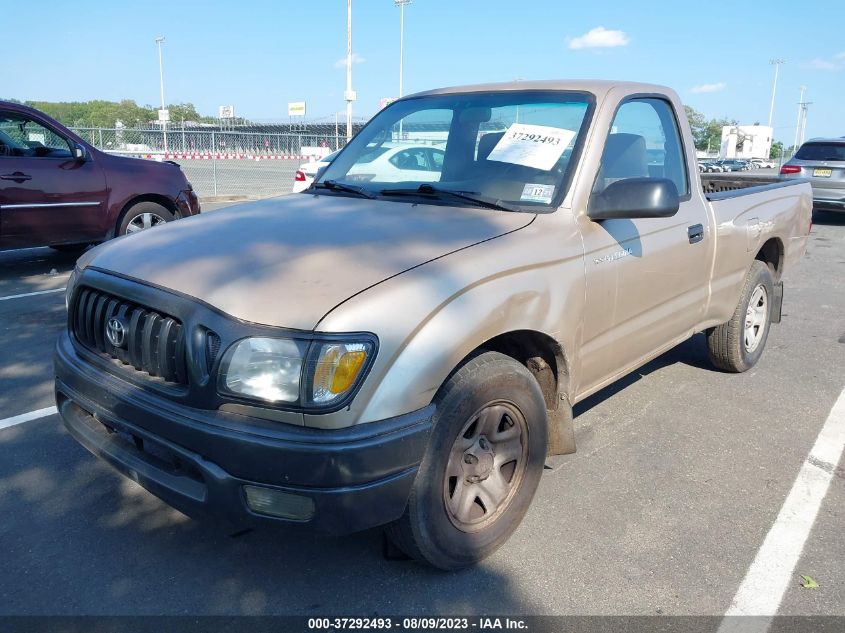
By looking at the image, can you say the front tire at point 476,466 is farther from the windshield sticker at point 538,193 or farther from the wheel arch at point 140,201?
the wheel arch at point 140,201

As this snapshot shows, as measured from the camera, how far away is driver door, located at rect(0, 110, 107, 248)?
23.9ft

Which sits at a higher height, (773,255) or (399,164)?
(399,164)

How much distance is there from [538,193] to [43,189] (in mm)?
6267

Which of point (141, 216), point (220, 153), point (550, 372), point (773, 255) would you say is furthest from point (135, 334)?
point (220, 153)

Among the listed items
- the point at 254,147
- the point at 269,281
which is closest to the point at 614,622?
the point at 269,281

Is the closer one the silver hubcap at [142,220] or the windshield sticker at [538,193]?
the windshield sticker at [538,193]

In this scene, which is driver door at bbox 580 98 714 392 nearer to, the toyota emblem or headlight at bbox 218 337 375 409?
headlight at bbox 218 337 375 409

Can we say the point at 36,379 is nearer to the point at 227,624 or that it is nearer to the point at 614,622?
the point at 227,624

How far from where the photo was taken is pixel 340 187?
12.2 ft

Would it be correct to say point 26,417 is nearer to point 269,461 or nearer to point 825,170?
point 269,461

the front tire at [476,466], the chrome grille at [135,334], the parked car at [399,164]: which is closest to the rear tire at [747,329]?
the parked car at [399,164]

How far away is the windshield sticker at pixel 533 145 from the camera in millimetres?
3263

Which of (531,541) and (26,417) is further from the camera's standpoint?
(26,417)

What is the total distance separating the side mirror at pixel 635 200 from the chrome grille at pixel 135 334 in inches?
71.2
